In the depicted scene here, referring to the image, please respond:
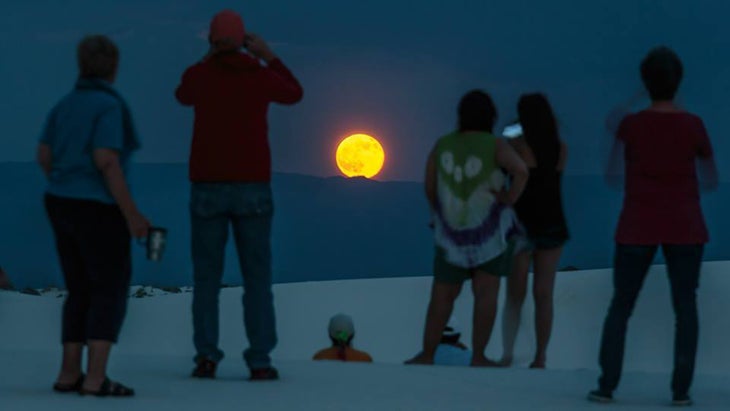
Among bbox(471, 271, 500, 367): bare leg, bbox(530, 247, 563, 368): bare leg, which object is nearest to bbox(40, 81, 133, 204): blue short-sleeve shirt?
bbox(471, 271, 500, 367): bare leg

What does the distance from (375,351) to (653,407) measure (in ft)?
32.0

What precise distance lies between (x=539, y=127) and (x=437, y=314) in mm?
1334

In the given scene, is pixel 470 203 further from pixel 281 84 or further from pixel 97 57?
pixel 97 57

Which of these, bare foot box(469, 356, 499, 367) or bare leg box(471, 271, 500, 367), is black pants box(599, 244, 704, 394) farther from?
bare foot box(469, 356, 499, 367)

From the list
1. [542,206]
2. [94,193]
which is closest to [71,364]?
[94,193]

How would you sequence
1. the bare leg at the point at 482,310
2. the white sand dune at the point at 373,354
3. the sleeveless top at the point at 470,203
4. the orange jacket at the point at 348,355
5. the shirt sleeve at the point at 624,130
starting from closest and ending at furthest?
the shirt sleeve at the point at 624,130, the white sand dune at the point at 373,354, the sleeveless top at the point at 470,203, the bare leg at the point at 482,310, the orange jacket at the point at 348,355

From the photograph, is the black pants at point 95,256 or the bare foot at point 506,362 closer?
the black pants at point 95,256

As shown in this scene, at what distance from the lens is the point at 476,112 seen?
314 inches

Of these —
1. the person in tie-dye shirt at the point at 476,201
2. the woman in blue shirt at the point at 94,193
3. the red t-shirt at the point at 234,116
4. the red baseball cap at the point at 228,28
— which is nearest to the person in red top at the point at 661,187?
the person in tie-dye shirt at the point at 476,201

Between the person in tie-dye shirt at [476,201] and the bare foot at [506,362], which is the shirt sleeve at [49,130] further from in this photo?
the bare foot at [506,362]

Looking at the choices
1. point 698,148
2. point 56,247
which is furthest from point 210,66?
point 698,148

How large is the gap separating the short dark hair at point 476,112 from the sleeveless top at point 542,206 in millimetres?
610

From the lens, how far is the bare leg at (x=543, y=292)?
28.1 ft

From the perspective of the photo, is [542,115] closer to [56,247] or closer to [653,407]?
[653,407]
